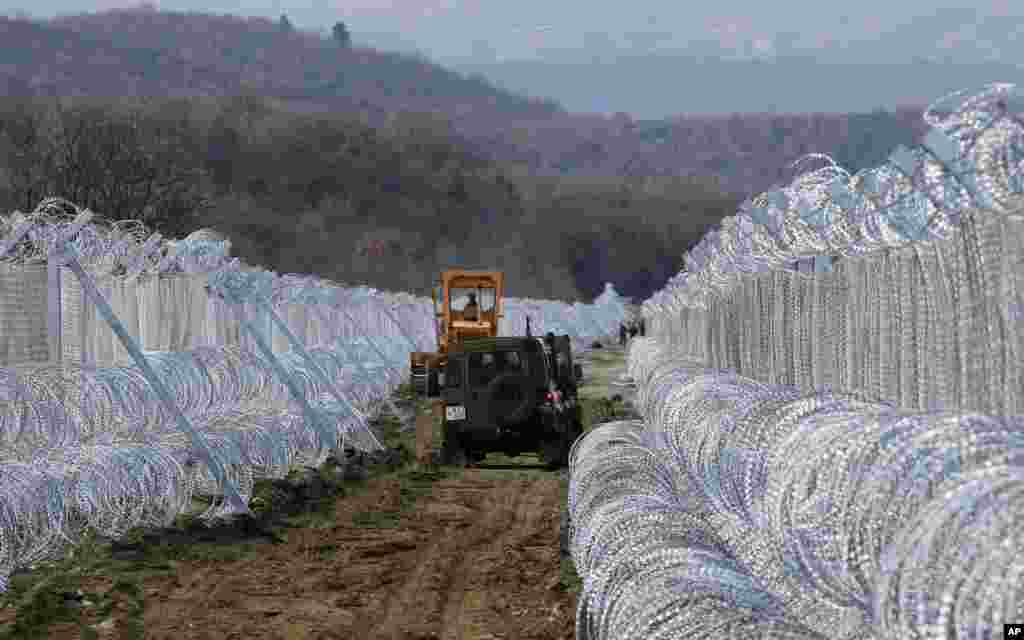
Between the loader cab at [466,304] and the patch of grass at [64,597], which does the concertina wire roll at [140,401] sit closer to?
the patch of grass at [64,597]

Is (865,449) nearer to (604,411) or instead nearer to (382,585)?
(382,585)

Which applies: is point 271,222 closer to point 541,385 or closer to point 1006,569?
point 541,385

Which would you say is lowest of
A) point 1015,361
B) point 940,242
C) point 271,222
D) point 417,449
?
point 417,449

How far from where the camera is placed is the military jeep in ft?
61.7

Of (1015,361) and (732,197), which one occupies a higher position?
(732,197)

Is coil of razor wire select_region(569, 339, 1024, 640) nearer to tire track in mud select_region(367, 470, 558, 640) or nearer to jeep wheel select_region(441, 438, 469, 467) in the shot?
tire track in mud select_region(367, 470, 558, 640)

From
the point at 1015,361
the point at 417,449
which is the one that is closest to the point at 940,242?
the point at 1015,361

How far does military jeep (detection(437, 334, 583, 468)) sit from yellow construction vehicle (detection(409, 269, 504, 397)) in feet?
35.8

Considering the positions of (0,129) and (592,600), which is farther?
(0,129)

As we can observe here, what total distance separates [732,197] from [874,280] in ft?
468

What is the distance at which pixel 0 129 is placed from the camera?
3506 inches

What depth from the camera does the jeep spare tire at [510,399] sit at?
18812 mm

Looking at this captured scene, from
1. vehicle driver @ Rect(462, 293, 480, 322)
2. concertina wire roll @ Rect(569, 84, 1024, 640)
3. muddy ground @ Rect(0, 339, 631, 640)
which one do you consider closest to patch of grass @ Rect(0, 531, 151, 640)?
muddy ground @ Rect(0, 339, 631, 640)

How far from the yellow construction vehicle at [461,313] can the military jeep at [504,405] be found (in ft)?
35.8
